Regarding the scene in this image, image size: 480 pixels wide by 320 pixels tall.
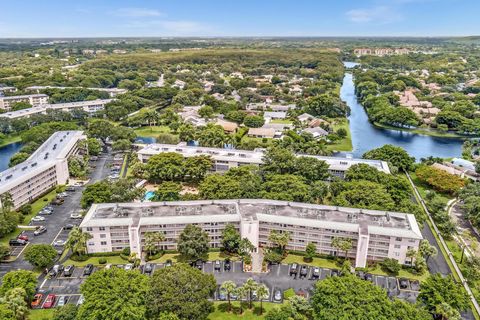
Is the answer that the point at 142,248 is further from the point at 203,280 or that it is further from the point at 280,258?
the point at 280,258

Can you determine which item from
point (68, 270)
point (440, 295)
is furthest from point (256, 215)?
point (68, 270)

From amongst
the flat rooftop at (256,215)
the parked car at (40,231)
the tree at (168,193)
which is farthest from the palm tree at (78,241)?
the tree at (168,193)

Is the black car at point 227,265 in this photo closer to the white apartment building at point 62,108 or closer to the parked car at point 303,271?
the parked car at point 303,271

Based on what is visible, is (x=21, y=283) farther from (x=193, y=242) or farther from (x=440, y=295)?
(x=440, y=295)

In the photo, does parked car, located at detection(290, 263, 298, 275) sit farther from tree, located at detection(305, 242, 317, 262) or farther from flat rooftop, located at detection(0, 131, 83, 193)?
flat rooftop, located at detection(0, 131, 83, 193)

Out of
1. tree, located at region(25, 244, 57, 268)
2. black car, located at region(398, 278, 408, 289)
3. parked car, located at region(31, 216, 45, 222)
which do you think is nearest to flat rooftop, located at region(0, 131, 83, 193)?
parked car, located at region(31, 216, 45, 222)

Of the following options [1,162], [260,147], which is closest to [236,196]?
[260,147]
